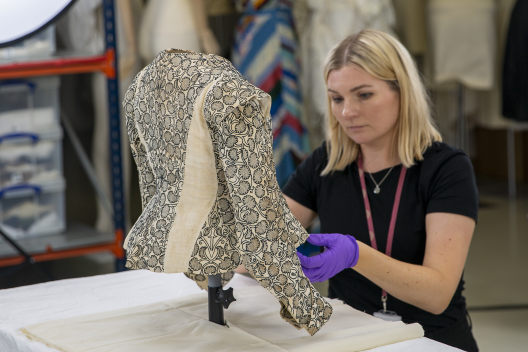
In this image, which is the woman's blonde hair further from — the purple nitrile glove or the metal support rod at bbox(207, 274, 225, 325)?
the metal support rod at bbox(207, 274, 225, 325)

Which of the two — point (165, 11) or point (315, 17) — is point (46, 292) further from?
point (315, 17)

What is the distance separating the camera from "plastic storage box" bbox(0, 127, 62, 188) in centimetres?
259

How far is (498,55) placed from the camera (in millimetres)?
4309

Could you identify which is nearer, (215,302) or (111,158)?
(215,302)

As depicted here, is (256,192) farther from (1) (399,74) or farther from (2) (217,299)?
(1) (399,74)

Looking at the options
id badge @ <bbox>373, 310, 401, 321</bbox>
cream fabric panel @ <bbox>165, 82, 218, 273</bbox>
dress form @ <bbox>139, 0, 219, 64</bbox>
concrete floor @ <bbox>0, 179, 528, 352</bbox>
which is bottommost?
concrete floor @ <bbox>0, 179, 528, 352</bbox>

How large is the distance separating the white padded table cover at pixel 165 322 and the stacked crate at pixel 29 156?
1.41 meters

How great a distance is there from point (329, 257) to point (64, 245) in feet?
6.12

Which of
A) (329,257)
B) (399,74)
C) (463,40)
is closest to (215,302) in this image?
(329,257)

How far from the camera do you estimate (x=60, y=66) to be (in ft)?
8.63

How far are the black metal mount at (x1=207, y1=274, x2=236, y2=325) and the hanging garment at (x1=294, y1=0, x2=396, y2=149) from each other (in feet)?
6.90

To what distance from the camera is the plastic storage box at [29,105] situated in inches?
102

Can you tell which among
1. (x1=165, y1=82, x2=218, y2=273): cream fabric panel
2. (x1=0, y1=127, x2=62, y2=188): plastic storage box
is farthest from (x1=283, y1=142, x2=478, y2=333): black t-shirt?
(x1=0, y1=127, x2=62, y2=188): plastic storage box

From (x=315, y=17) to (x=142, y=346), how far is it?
244 centimetres
